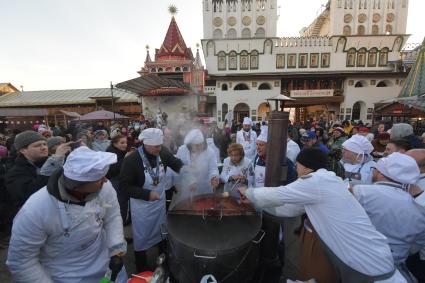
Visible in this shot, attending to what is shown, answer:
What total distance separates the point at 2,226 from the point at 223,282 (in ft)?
14.1

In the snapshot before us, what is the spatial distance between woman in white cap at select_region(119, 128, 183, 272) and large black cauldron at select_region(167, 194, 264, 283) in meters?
0.35

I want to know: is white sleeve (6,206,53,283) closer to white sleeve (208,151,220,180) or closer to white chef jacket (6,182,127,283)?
white chef jacket (6,182,127,283)

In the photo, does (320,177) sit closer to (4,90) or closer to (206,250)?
(206,250)

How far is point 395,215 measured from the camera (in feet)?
6.54

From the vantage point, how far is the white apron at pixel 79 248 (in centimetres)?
170

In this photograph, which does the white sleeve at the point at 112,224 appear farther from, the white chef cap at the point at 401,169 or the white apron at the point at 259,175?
the white chef cap at the point at 401,169

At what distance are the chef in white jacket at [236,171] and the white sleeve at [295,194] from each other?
1.39m

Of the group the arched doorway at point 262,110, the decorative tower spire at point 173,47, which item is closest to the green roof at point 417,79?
the arched doorway at point 262,110

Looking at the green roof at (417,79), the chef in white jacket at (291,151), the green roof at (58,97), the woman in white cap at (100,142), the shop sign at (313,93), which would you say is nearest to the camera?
the chef in white jacket at (291,151)

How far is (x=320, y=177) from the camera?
1948 millimetres

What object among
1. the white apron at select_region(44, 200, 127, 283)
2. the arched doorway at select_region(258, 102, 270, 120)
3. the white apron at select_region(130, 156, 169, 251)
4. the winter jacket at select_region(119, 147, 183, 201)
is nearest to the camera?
the white apron at select_region(44, 200, 127, 283)

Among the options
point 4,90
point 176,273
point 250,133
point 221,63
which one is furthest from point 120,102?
point 176,273

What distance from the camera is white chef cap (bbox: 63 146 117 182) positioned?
161 cm

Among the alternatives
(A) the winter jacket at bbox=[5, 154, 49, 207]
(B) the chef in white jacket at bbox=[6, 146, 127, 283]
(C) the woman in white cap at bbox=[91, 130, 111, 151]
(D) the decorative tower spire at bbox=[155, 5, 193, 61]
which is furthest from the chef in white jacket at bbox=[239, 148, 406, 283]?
(D) the decorative tower spire at bbox=[155, 5, 193, 61]
